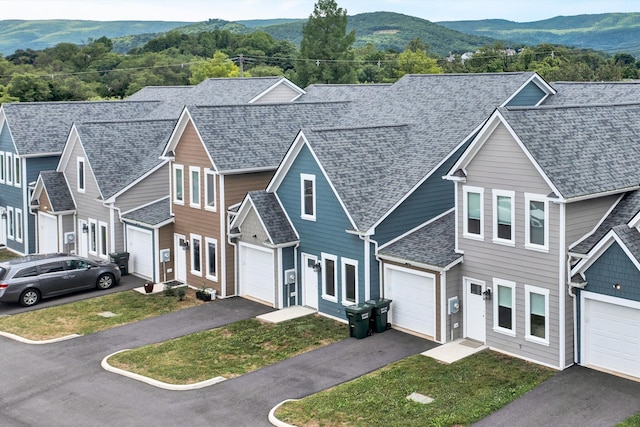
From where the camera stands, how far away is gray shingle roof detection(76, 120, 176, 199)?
36594 millimetres

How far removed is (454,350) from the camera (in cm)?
2316

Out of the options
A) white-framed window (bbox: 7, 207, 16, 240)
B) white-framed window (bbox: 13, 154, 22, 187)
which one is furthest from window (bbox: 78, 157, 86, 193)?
white-framed window (bbox: 7, 207, 16, 240)

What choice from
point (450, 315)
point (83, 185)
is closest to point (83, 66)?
point (83, 185)

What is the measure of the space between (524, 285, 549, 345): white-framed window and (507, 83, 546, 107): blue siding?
1008 centimetres

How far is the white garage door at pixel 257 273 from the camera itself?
29.4 metres

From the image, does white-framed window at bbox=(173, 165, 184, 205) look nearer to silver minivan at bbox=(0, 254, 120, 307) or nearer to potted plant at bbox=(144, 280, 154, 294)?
potted plant at bbox=(144, 280, 154, 294)

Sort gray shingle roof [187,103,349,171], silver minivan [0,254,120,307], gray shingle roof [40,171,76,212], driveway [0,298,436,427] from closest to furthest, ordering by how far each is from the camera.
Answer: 1. driveway [0,298,436,427]
2. silver minivan [0,254,120,307]
3. gray shingle roof [187,103,349,171]
4. gray shingle roof [40,171,76,212]

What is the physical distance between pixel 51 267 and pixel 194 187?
6.55 meters

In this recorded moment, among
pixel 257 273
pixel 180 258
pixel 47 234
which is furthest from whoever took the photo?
pixel 47 234

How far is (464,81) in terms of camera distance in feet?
106

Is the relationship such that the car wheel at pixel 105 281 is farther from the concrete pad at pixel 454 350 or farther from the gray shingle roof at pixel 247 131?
the concrete pad at pixel 454 350

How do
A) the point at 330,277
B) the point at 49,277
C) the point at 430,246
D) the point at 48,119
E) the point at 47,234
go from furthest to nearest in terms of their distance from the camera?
the point at 48,119 → the point at 47,234 → the point at 49,277 → the point at 330,277 → the point at 430,246

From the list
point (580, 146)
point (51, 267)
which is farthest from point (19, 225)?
point (580, 146)

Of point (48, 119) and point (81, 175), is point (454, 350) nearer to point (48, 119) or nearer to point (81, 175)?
point (81, 175)
